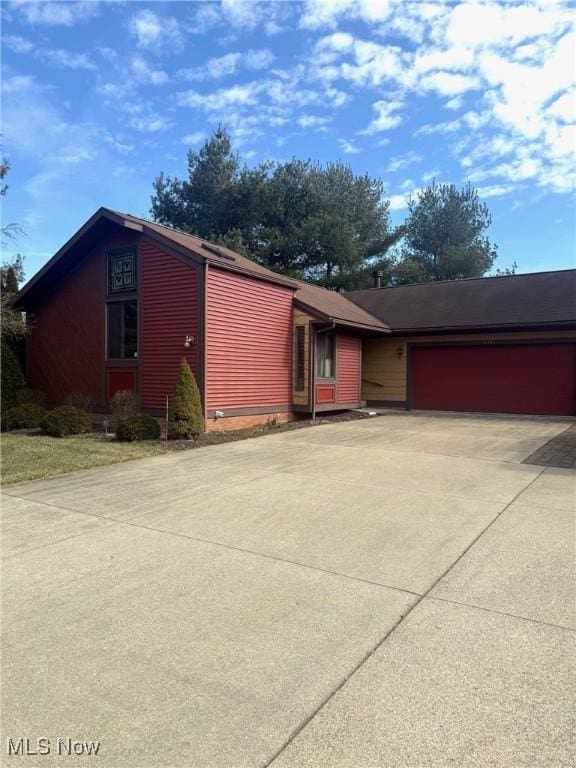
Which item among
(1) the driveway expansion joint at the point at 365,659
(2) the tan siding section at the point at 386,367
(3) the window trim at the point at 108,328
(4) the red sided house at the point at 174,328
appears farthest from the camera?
(2) the tan siding section at the point at 386,367

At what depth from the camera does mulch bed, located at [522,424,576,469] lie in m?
7.62

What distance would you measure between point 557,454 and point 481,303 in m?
9.18

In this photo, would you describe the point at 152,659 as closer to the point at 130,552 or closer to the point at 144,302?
the point at 130,552

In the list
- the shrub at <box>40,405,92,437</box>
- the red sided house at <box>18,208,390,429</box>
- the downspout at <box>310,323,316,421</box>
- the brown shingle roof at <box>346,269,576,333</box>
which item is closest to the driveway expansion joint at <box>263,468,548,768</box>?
the red sided house at <box>18,208,390,429</box>

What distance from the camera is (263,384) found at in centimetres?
1288

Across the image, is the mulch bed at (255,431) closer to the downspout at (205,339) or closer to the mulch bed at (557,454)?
the downspout at (205,339)

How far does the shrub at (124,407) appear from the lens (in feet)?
36.1

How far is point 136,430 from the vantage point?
9852 millimetres

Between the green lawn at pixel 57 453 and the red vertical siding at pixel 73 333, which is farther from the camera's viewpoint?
the red vertical siding at pixel 73 333

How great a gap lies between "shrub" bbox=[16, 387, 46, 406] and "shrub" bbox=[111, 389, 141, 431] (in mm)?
3899

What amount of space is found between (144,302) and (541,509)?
382 inches

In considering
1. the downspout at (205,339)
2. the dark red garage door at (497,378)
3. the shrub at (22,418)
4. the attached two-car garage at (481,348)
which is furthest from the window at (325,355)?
the shrub at (22,418)

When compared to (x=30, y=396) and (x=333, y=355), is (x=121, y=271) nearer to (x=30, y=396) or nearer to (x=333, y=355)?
(x=30, y=396)

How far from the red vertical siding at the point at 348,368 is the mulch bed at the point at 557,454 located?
6.55 m
